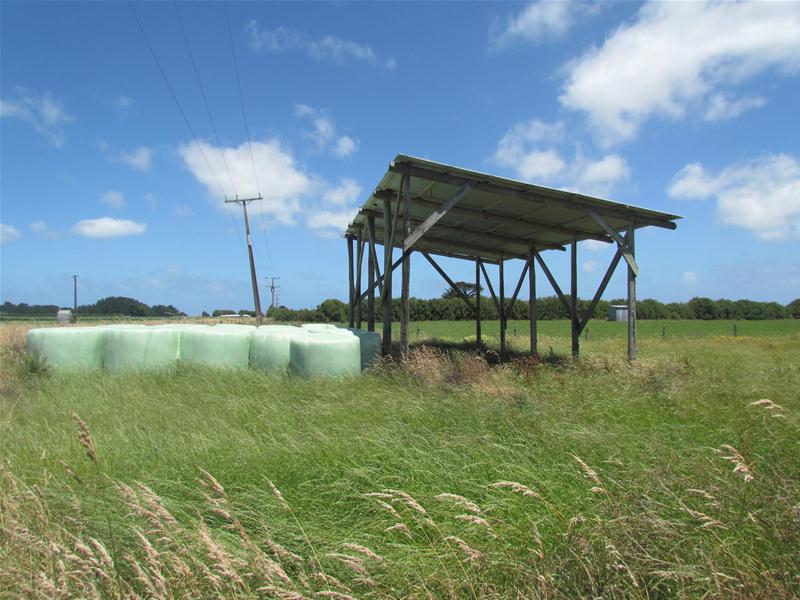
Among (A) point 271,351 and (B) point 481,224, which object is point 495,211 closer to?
(B) point 481,224

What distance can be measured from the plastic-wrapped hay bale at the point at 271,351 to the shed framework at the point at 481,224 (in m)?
2.11

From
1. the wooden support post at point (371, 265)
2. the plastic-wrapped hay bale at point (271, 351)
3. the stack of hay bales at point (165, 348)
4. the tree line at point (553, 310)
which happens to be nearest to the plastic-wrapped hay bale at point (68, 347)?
the stack of hay bales at point (165, 348)

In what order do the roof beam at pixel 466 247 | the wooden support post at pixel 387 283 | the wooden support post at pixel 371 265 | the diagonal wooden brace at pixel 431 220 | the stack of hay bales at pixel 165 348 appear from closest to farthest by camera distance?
the diagonal wooden brace at pixel 431 220 → the stack of hay bales at pixel 165 348 → the wooden support post at pixel 387 283 → the wooden support post at pixel 371 265 → the roof beam at pixel 466 247

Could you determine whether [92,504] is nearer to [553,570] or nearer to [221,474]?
[221,474]

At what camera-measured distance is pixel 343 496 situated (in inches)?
130

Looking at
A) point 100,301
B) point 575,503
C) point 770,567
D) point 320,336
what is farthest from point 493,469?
point 100,301

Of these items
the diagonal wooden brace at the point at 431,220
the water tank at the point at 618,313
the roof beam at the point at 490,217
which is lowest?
the water tank at the point at 618,313

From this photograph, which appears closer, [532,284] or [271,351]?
[271,351]

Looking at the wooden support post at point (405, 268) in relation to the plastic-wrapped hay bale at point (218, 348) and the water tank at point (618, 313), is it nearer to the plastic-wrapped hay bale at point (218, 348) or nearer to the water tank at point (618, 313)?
the plastic-wrapped hay bale at point (218, 348)

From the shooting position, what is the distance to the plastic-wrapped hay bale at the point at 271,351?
845 cm

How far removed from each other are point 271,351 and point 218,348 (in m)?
1.30

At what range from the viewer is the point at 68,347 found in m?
9.20

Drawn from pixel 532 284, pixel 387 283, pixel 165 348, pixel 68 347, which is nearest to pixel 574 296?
pixel 532 284

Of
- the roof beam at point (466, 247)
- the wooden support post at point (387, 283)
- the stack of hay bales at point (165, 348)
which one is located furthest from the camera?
the roof beam at point (466, 247)
